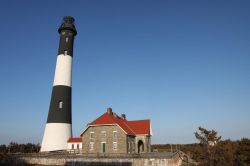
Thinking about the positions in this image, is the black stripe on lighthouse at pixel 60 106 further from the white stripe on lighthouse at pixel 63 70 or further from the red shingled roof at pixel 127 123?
the red shingled roof at pixel 127 123

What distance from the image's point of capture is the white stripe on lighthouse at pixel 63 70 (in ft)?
116

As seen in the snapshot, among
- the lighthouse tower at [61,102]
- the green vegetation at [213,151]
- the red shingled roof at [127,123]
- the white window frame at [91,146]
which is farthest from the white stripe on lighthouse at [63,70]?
the green vegetation at [213,151]

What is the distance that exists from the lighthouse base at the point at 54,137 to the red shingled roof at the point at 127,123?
4.06 m

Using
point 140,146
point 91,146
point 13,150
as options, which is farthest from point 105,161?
point 13,150

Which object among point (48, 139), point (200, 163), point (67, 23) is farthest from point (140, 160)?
point (67, 23)

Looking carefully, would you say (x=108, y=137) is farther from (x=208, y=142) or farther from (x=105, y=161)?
(x=208, y=142)

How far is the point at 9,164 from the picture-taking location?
3027 cm

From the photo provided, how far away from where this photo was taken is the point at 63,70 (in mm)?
35688

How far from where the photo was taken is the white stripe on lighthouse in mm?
35219

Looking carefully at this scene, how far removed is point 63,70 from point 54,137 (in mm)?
9616

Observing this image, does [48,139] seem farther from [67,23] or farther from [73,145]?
[67,23]

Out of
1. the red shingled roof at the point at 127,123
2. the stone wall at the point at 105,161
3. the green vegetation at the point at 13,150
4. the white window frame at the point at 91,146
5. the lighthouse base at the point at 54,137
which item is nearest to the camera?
the stone wall at the point at 105,161

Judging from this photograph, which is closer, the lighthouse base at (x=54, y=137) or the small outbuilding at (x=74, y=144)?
the lighthouse base at (x=54, y=137)

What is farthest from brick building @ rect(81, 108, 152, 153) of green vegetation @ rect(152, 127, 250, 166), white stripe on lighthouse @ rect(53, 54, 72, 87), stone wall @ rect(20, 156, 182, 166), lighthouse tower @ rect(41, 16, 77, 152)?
green vegetation @ rect(152, 127, 250, 166)
